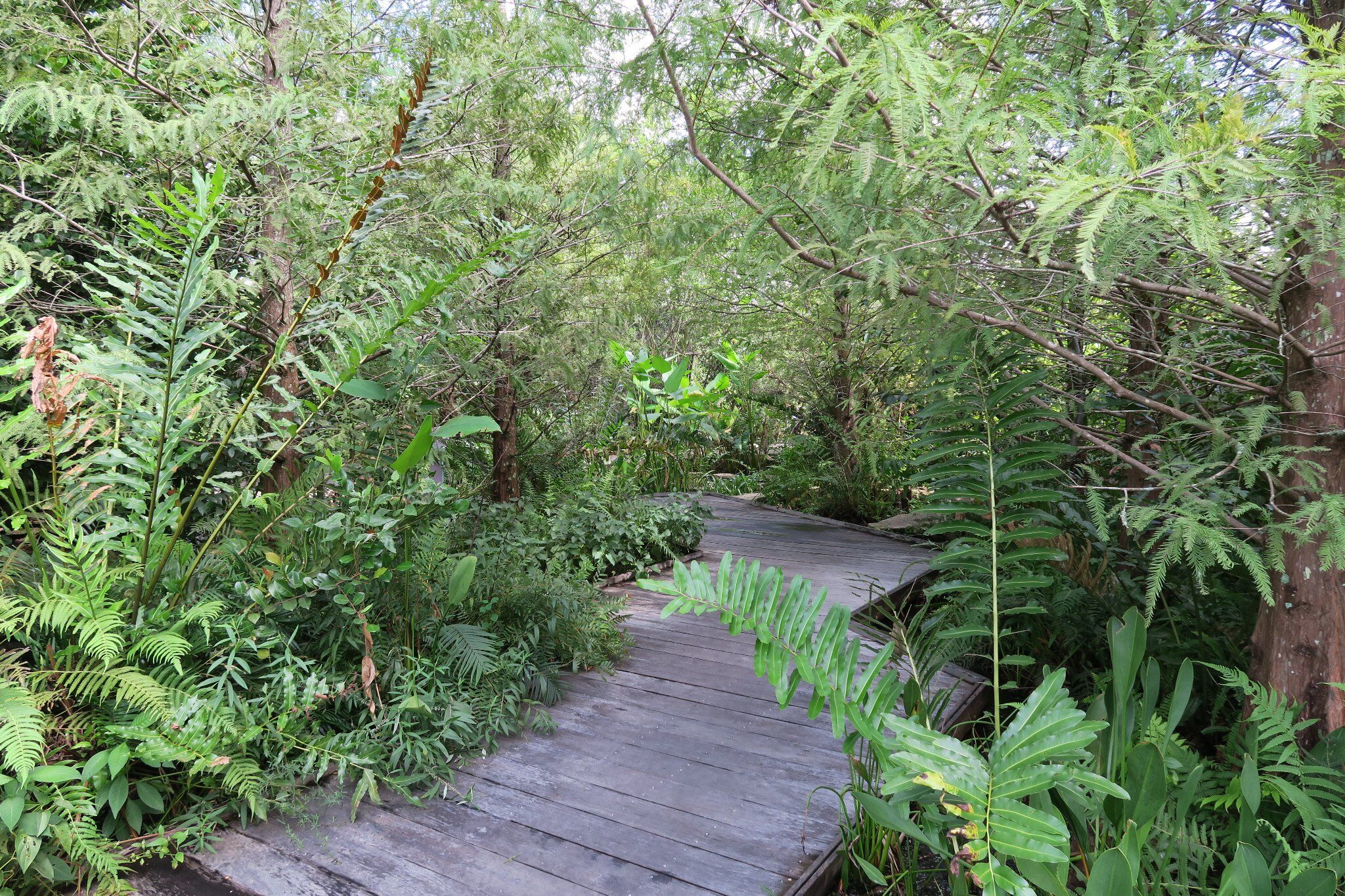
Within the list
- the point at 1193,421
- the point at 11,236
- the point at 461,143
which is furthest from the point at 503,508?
the point at 1193,421

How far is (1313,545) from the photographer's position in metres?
1.98

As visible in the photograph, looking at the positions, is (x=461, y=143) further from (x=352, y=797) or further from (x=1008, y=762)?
(x=1008, y=762)

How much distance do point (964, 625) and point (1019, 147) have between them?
1625 millimetres

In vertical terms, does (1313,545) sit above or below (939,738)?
above

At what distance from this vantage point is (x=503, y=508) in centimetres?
441

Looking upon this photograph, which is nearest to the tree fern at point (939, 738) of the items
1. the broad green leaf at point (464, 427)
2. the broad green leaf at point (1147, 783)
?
the broad green leaf at point (1147, 783)

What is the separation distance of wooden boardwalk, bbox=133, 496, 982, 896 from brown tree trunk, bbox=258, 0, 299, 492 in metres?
1.67

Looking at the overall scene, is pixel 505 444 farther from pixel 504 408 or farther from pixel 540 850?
pixel 540 850

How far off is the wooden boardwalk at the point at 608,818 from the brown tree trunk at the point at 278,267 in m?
1.67

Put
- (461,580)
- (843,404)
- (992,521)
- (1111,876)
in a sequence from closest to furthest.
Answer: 1. (1111,876)
2. (992,521)
3. (461,580)
4. (843,404)

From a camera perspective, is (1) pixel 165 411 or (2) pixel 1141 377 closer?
(1) pixel 165 411

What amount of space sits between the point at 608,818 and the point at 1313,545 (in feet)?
7.46

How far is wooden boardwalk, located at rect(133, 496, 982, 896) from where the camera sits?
195 cm

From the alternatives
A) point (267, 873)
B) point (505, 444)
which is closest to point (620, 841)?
point (267, 873)
